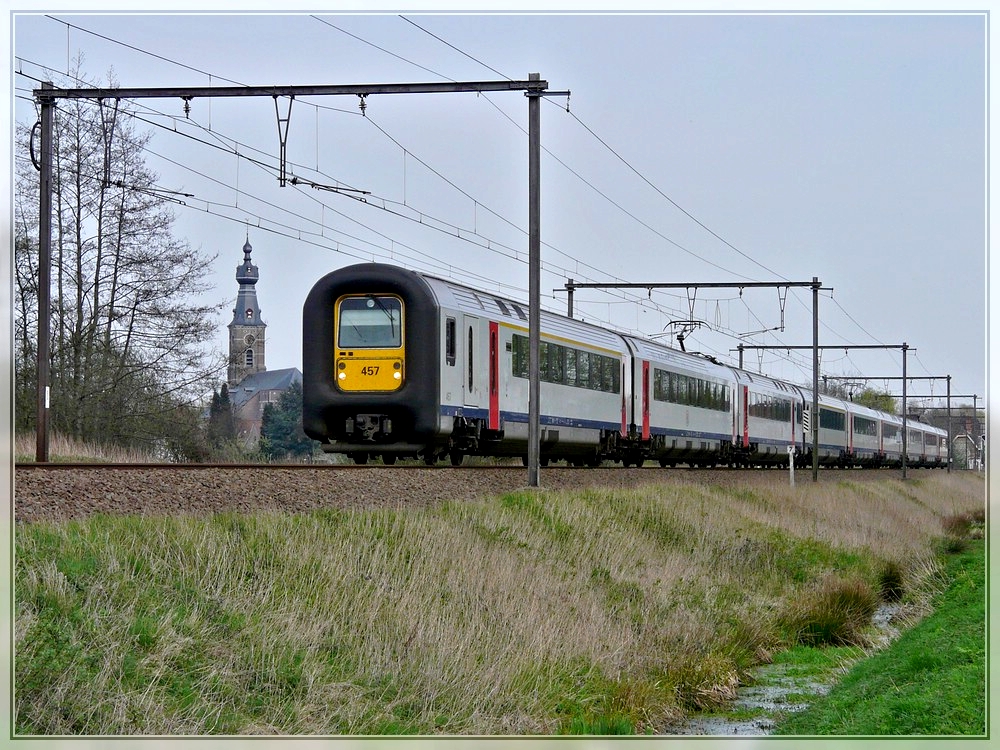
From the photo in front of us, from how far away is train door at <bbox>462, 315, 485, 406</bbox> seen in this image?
22953mm

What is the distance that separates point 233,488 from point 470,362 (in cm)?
854

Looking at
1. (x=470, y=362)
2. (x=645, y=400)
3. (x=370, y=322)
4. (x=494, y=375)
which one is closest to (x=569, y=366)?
(x=494, y=375)

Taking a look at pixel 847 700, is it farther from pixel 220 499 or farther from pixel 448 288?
pixel 448 288

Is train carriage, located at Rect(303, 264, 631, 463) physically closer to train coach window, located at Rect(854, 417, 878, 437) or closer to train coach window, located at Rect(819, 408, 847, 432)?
train coach window, located at Rect(819, 408, 847, 432)

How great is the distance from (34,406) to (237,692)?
2202 cm

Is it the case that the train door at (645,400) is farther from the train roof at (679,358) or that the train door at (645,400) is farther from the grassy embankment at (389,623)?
the grassy embankment at (389,623)

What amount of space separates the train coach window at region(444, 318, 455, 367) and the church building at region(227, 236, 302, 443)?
1294 centimetres

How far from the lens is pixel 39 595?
897cm

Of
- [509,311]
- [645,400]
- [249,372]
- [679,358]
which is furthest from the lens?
[249,372]

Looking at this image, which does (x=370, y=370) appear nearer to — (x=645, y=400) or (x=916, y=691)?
(x=916, y=691)

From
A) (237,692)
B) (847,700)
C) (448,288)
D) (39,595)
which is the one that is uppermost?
(448,288)

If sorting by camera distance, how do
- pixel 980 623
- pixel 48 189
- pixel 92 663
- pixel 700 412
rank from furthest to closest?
pixel 700 412 < pixel 48 189 < pixel 980 623 < pixel 92 663

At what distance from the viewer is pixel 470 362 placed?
23.2 metres

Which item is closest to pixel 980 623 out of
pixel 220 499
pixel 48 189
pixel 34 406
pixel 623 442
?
pixel 220 499
